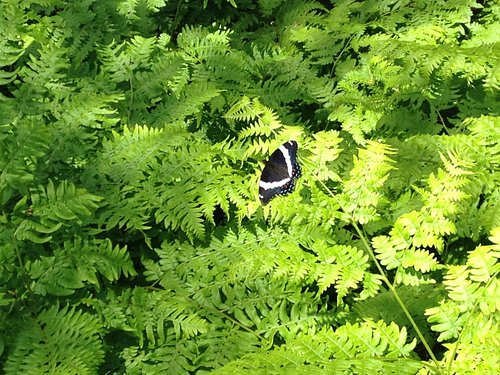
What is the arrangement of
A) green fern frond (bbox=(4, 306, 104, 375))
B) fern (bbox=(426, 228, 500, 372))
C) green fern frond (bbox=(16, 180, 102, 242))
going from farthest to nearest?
green fern frond (bbox=(16, 180, 102, 242)) → green fern frond (bbox=(4, 306, 104, 375)) → fern (bbox=(426, 228, 500, 372))

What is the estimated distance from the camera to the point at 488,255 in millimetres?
1943

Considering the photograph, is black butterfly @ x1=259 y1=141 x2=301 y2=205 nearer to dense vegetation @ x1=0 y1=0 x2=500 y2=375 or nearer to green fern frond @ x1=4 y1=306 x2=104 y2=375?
dense vegetation @ x1=0 y1=0 x2=500 y2=375

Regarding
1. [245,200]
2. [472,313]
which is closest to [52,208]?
[245,200]

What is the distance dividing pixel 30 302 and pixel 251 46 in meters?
2.02

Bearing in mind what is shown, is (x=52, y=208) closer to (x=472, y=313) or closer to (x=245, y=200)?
(x=245, y=200)

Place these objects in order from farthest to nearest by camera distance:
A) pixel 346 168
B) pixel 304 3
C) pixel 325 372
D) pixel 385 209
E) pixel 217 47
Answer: pixel 304 3 < pixel 217 47 < pixel 346 168 < pixel 385 209 < pixel 325 372

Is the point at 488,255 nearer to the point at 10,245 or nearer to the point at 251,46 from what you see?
the point at 10,245

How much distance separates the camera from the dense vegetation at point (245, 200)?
2.10 meters

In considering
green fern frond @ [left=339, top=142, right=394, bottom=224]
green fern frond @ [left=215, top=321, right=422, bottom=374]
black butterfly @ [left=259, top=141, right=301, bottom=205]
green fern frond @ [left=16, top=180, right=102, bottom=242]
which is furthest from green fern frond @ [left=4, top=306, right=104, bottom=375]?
green fern frond @ [left=339, top=142, right=394, bottom=224]

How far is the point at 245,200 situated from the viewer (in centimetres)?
262

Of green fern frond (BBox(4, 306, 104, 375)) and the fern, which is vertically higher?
the fern

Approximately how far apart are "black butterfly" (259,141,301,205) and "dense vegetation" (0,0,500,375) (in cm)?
6

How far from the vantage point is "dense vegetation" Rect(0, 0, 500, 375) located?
6.89 feet

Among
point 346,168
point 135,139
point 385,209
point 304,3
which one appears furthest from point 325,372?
point 304,3
